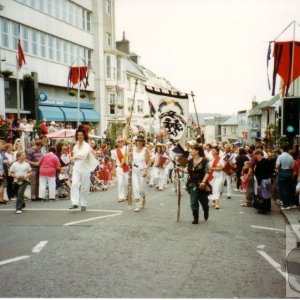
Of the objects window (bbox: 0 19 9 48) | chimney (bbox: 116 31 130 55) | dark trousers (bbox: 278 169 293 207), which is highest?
chimney (bbox: 116 31 130 55)

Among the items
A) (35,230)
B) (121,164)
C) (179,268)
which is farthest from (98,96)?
(179,268)

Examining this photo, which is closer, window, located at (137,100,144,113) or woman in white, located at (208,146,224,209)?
woman in white, located at (208,146,224,209)

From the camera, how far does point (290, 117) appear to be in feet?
28.7

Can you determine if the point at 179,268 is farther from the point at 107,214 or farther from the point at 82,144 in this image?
the point at 82,144

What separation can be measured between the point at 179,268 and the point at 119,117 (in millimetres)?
41374

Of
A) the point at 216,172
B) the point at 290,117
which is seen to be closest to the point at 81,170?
the point at 216,172

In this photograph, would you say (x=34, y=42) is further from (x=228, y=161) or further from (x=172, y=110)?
(x=172, y=110)

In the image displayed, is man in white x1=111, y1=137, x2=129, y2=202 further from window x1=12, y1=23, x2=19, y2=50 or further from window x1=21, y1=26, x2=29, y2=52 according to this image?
window x1=21, y1=26, x2=29, y2=52

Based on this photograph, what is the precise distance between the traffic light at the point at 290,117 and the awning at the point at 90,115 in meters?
28.7

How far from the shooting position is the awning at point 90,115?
3672 centimetres

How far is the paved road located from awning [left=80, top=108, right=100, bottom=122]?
2622 cm

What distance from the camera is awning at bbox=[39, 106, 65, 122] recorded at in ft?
98.0

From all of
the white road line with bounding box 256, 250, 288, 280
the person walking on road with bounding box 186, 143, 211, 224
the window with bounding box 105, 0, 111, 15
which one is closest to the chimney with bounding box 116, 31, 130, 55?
the window with bounding box 105, 0, 111, 15

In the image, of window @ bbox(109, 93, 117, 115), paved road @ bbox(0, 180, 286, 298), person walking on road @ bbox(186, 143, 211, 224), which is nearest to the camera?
paved road @ bbox(0, 180, 286, 298)
